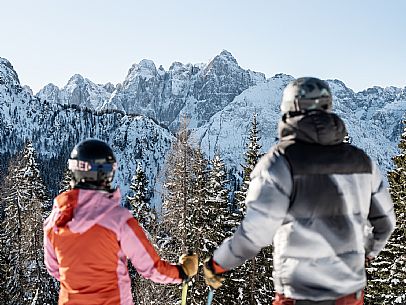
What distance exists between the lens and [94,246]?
11.5 feet

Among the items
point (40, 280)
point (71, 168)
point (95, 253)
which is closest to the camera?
point (95, 253)

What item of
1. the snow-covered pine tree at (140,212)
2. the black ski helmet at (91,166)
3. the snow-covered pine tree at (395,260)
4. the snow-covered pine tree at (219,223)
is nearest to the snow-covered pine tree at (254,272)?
the snow-covered pine tree at (219,223)

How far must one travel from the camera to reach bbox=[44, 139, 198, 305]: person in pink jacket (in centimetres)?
350

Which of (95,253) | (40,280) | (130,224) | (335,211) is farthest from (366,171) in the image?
(40,280)

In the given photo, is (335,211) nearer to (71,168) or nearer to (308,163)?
(308,163)

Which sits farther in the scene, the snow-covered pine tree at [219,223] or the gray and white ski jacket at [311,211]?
the snow-covered pine tree at [219,223]

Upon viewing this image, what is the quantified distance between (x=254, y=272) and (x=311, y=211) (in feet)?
73.0

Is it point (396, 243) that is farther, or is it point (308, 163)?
point (396, 243)

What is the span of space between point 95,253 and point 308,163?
69.5 inches

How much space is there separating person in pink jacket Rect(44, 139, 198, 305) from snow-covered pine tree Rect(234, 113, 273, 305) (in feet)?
64.8

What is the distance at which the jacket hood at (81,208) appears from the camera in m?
3.50

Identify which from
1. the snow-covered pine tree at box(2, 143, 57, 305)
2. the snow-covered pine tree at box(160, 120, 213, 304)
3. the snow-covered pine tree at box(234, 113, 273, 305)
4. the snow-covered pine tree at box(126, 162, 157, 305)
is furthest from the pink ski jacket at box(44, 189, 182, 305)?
the snow-covered pine tree at box(2, 143, 57, 305)

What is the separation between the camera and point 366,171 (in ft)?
10.1

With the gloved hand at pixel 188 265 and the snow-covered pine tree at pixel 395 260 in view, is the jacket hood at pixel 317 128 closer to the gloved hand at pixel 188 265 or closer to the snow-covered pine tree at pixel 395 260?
the gloved hand at pixel 188 265
